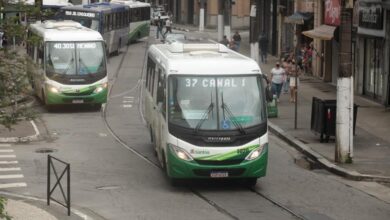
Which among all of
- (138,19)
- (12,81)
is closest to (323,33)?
(12,81)

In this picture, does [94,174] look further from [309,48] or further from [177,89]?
[309,48]

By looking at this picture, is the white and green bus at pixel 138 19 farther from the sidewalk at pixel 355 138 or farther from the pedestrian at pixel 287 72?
the sidewalk at pixel 355 138

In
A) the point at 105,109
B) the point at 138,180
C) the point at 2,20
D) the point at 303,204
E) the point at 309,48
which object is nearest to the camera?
the point at 2,20

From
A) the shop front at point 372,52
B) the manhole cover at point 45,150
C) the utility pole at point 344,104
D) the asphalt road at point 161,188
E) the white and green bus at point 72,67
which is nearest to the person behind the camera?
the asphalt road at point 161,188

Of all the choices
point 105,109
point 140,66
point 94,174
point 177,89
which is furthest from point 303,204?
point 140,66

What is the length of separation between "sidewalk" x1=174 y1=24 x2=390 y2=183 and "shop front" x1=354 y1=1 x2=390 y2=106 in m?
0.55

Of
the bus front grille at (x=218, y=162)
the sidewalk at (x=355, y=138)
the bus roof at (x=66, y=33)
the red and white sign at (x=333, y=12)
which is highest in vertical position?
the red and white sign at (x=333, y=12)

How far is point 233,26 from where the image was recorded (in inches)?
3044

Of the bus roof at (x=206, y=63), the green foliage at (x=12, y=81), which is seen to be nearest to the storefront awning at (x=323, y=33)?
the bus roof at (x=206, y=63)

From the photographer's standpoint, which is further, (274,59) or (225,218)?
(274,59)

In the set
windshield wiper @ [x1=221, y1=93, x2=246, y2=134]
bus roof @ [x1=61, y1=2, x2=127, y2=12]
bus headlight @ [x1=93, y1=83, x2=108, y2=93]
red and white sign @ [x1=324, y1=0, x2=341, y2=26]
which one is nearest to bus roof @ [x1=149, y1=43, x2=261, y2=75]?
windshield wiper @ [x1=221, y1=93, x2=246, y2=134]

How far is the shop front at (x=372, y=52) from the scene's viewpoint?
30125 millimetres

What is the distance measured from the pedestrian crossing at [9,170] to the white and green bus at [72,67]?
646 cm

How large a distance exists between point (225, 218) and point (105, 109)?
16.6 meters
